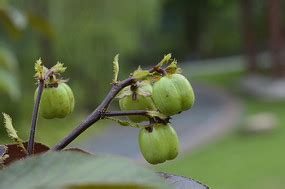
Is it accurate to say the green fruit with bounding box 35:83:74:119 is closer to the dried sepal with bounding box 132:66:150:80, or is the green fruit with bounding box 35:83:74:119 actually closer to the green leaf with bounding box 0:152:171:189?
the dried sepal with bounding box 132:66:150:80

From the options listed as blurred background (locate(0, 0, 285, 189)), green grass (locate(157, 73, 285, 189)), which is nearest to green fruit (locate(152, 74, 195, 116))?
blurred background (locate(0, 0, 285, 189))

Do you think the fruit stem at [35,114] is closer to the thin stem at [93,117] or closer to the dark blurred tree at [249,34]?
the thin stem at [93,117]

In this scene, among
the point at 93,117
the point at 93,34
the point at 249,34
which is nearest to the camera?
the point at 93,117

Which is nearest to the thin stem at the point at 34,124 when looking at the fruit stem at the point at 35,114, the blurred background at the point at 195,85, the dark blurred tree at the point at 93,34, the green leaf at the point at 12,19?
the fruit stem at the point at 35,114

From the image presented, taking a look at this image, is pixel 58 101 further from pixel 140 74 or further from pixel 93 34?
pixel 93 34

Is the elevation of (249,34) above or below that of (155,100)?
above

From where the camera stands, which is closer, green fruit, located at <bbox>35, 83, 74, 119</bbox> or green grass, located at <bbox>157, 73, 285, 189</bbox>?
green fruit, located at <bbox>35, 83, 74, 119</bbox>

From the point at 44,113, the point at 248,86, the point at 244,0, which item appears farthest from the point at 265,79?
the point at 44,113

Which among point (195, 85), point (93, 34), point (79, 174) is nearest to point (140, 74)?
point (79, 174)

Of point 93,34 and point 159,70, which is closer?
point 159,70
